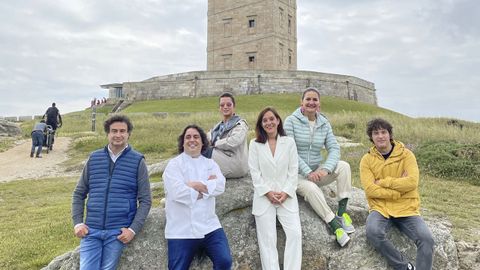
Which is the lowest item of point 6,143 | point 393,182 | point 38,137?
point 6,143

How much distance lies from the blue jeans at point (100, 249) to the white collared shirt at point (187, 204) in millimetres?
516

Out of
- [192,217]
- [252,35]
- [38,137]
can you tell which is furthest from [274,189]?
[252,35]

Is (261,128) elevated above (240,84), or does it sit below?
below

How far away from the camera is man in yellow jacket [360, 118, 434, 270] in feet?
12.9

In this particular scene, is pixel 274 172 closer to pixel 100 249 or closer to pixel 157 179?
pixel 100 249

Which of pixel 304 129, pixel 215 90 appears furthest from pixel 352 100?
pixel 304 129

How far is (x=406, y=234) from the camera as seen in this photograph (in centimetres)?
415

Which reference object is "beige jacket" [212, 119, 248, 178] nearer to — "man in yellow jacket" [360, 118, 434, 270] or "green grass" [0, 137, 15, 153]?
"man in yellow jacket" [360, 118, 434, 270]

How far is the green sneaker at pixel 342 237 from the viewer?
14.3 feet

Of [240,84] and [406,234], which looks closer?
[406,234]

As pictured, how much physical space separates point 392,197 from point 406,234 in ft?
1.35

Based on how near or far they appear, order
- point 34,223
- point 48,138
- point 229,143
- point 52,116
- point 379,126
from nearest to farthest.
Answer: point 379,126
point 229,143
point 34,223
point 48,138
point 52,116

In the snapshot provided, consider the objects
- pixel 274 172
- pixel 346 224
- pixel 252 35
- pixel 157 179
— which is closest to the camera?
pixel 274 172

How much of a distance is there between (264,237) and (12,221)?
216 inches
